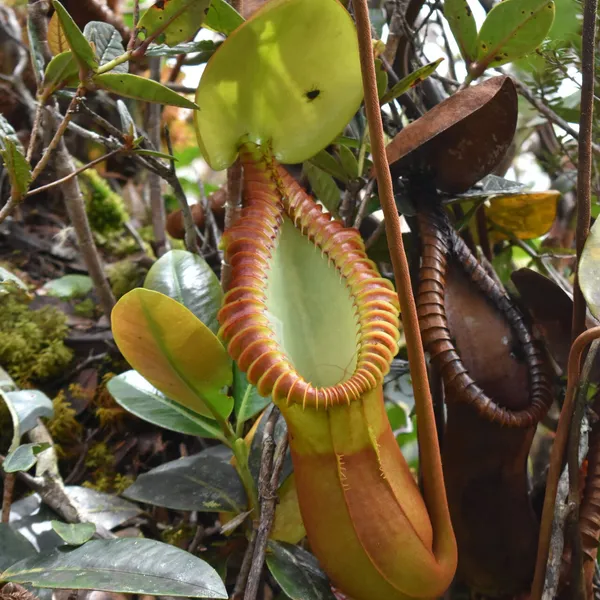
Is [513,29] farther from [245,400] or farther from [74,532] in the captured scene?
[74,532]

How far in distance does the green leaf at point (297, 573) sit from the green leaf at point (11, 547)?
321mm

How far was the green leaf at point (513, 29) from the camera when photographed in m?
0.74

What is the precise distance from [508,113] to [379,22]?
0.41 meters

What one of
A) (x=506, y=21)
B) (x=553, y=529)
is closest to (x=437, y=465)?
(x=553, y=529)

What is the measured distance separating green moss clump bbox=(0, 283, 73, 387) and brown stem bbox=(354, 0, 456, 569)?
0.97m

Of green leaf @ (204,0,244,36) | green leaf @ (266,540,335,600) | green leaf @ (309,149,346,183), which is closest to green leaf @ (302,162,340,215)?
green leaf @ (309,149,346,183)

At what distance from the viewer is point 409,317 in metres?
0.63

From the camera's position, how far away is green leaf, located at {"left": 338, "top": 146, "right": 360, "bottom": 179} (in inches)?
33.7

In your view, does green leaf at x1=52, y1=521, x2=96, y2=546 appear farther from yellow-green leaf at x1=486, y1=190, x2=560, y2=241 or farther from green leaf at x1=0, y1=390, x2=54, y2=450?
yellow-green leaf at x1=486, y1=190, x2=560, y2=241

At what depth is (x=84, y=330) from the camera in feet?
4.67

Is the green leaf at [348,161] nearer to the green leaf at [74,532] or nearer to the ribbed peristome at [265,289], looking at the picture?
the ribbed peristome at [265,289]

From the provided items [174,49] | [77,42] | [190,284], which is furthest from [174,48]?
[190,284]

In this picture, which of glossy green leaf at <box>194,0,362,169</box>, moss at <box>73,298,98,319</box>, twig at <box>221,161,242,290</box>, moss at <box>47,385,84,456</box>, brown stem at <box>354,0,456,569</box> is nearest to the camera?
brown stem at <box>354,0,456,569</box>

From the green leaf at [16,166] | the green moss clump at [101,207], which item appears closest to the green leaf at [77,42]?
the green leaf at [16,166]
